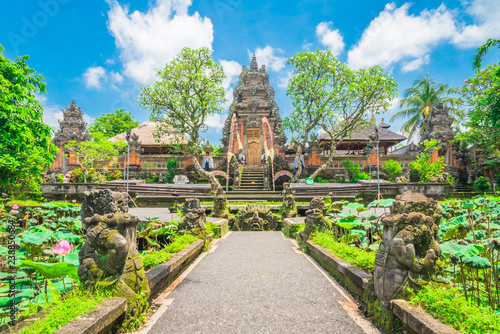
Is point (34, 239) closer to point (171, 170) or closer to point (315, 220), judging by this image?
point (315, 220)

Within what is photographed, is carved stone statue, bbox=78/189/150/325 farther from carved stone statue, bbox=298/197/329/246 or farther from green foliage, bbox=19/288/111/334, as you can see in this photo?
carved stone statue, bbox=298/197/329/246

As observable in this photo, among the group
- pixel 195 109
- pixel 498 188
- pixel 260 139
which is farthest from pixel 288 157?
pixel 498 188

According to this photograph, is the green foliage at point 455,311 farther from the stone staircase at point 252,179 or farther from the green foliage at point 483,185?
the green foliage at point 483,185

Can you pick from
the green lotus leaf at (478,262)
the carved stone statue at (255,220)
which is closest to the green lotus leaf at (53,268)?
the green lotus leaf at (478,262)

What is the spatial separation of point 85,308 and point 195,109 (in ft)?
52.2

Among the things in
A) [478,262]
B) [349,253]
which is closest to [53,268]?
[478,262]

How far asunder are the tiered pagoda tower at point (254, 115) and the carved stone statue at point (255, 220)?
12.4m

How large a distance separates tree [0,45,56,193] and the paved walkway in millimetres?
9145

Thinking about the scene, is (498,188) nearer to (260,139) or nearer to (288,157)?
(288,157)

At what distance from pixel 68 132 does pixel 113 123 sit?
757 cm

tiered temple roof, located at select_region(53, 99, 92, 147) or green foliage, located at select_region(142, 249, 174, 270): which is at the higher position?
tiered temple roof, located at select_region(53, 99, 92, 147)

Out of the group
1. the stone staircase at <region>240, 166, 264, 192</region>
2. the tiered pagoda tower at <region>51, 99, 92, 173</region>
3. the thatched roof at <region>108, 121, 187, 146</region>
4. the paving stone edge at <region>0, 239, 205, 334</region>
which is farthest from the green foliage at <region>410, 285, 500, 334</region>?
the tiered pagoda tower at <region>51, 99, 92, 173</region>

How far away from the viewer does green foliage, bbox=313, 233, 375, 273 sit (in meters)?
3.66

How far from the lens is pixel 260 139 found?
23688 mm
